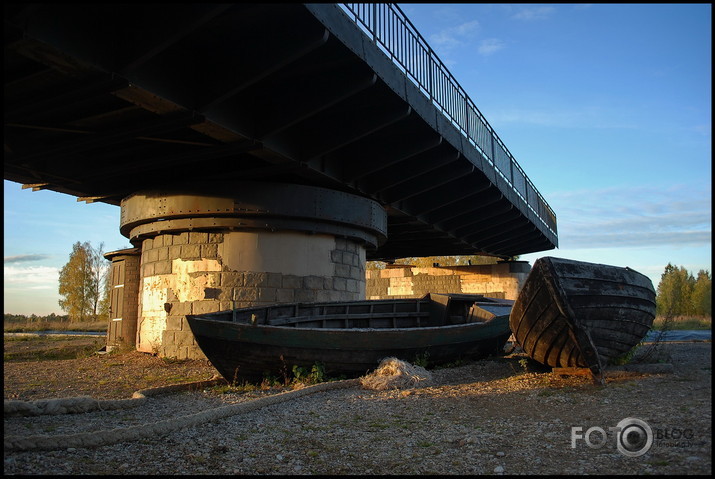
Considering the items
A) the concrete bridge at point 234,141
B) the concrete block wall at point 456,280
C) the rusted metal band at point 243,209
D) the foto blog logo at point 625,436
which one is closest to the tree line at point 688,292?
the concrete block wall at point 456,280

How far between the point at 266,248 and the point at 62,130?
4308mm

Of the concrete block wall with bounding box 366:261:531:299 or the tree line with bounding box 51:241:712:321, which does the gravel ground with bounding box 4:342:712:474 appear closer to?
the concrete block wall with bounding box 366:261:531:299

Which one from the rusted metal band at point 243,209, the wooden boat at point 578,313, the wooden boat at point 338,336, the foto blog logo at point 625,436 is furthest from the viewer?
the rusted metal band at point 243,209

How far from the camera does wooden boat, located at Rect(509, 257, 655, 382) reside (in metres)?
7.85

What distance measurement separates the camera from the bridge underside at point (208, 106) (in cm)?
646

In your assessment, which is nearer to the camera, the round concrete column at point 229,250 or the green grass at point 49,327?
the round concrete column at point 229,250

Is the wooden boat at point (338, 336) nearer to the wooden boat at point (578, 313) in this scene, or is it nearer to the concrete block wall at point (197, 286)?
the concrete block wall at point (197, 286)

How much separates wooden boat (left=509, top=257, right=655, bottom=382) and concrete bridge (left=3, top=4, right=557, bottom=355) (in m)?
3.95

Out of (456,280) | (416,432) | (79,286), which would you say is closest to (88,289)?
(79,286)

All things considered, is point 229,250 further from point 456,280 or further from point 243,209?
point 456,280

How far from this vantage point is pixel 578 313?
25.9 ft

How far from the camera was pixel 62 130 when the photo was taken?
841 cm

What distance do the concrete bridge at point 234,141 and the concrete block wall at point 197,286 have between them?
0.11 feet

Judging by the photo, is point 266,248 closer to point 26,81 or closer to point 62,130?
point 62,130
